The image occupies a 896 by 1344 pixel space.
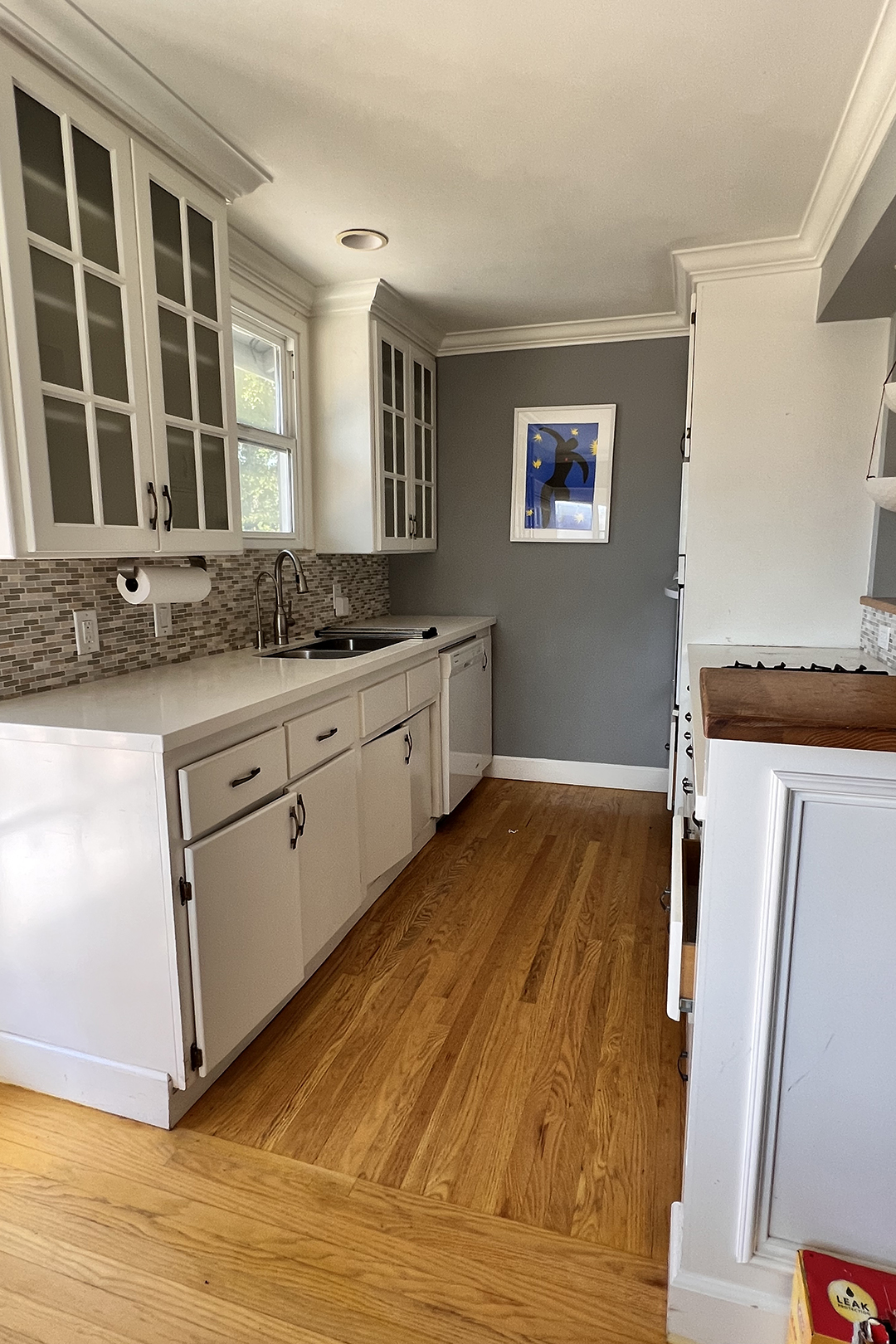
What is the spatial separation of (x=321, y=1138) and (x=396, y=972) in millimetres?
647

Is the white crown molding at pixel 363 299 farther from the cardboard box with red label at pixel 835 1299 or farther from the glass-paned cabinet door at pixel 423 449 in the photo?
the cardboard box with red label at pixel 835 1299

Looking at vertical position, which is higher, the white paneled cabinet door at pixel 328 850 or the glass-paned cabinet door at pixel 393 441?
the glass-paned cabinet door at pixel 393 441

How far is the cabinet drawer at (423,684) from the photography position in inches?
110

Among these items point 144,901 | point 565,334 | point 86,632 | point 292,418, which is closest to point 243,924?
point 144,901

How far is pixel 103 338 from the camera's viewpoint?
1690 mm

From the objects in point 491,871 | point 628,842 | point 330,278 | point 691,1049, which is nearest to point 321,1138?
point 691,1049

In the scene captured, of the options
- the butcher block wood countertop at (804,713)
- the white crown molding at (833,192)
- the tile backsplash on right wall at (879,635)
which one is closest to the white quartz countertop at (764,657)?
the tile backsplash on right wall at (879,635)

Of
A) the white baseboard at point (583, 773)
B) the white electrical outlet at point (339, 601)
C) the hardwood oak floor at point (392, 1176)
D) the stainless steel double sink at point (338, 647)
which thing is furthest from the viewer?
the white baseboard at point (583, 773)

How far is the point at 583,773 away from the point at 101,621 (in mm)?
2618

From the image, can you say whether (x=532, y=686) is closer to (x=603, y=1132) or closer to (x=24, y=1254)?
(x=603, y=1132)

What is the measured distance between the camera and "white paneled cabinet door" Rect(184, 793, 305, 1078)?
63.4 inches

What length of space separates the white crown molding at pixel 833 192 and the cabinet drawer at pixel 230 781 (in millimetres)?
2026

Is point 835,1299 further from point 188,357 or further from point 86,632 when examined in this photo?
point 188,357

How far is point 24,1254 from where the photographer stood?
136 centimetres
